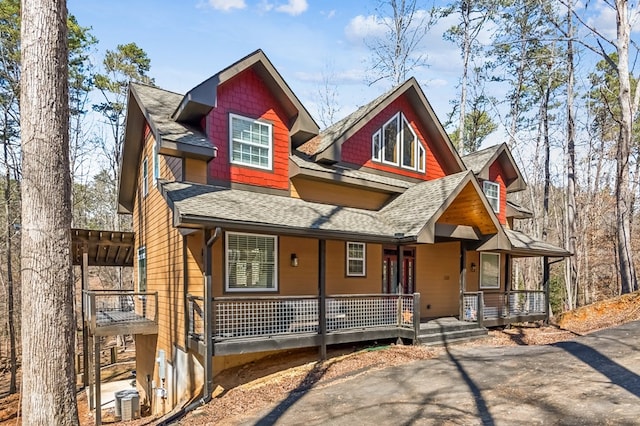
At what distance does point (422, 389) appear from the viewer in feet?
24.4

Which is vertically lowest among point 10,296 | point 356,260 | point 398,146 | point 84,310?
point 10,296

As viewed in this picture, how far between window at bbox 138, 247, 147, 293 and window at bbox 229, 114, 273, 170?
217 inches

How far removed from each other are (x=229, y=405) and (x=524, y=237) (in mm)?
13517

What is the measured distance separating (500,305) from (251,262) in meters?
8.94

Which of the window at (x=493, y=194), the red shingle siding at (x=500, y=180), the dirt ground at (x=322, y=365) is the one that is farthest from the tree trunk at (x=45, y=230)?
the red shingle siding at (x=500, y=180)

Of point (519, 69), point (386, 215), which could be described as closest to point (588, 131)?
point (519, 69)

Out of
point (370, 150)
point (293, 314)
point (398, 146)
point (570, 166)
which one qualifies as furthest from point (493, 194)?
point (293, 314)

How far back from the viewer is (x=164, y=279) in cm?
1184

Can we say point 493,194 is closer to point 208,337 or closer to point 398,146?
point 398,146

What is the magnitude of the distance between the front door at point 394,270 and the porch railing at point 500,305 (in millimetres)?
1903

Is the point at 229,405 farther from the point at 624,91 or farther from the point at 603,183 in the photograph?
the point at 603,183

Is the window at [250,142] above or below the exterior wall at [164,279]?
above

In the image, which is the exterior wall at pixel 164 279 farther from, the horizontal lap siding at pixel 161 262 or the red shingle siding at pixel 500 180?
the red shingle siding at pixel 500 180

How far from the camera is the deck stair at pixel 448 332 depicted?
11.1 metres
